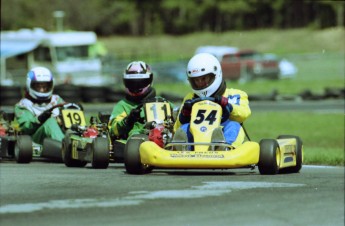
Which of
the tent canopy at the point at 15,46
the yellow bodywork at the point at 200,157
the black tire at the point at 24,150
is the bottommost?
the black tire at the point at 24,150

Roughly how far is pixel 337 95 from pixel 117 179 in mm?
21299

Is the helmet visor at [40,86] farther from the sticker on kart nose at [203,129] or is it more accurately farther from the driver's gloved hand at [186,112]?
the sticker on kart nose at [203,129]

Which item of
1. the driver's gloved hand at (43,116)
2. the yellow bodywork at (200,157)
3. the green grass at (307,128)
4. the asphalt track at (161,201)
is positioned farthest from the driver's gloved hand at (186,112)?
the green grass at (307,128)

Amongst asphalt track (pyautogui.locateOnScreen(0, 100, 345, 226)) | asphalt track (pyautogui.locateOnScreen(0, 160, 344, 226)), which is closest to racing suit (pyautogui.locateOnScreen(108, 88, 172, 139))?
asphalt track (pyautogui.locateOnScreen(0, 100, 345, 226))

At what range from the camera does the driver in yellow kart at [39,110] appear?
1080cm

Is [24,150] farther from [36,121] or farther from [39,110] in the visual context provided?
[39,110]

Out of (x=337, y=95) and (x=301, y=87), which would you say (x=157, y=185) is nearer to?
(x=337, y=95)

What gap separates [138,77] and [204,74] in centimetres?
196

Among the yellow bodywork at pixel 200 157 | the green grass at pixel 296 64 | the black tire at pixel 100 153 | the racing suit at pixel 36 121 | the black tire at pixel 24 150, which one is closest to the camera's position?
the yellow bodywork at pixel 200 157

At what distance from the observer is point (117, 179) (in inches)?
230

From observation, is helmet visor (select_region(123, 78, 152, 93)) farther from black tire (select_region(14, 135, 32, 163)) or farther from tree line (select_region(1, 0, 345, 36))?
tree line (select_region(1, 0, 345, 36))

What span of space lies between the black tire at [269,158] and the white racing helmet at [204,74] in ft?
1.94

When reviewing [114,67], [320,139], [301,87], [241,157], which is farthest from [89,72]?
[241,157]

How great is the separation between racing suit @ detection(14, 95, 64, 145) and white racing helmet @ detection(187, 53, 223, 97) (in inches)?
148
